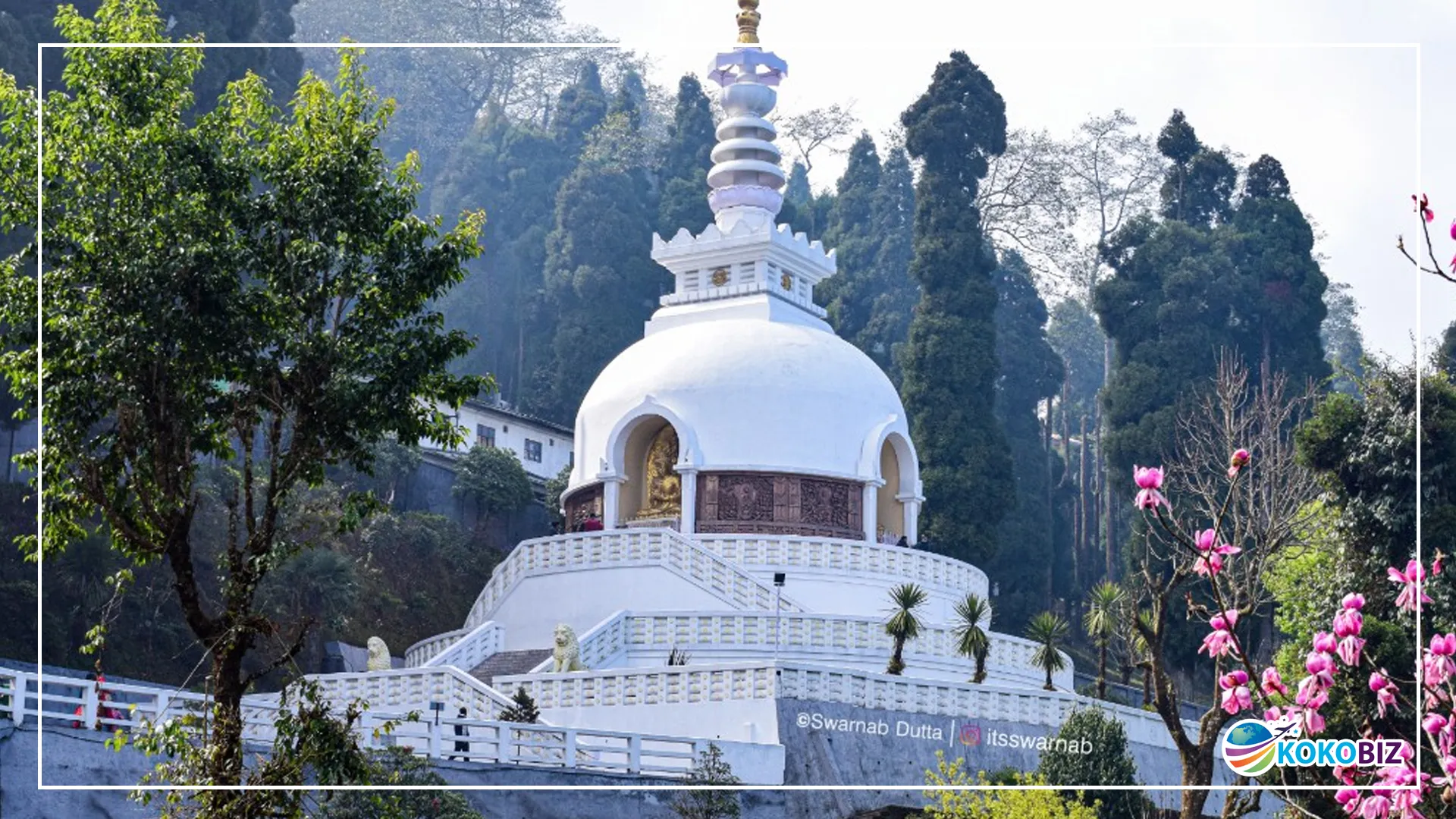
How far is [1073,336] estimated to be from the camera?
237ft

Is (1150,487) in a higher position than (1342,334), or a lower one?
lower

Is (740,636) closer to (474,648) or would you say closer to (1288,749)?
(474,648)

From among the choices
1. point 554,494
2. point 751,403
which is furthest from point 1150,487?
point 554,494

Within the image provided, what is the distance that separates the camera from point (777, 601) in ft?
124

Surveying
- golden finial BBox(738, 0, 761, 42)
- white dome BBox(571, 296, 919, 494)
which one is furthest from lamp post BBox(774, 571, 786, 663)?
golden finial BBox(738, 0, 761, 42)

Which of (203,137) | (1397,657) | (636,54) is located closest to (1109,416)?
(1397,657)

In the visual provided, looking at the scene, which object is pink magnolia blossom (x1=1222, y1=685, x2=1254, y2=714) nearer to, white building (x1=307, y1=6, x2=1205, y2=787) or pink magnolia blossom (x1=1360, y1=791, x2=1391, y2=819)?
pink magnolia blossom (x1=1360, y1=791, x2=1391, y2=819)

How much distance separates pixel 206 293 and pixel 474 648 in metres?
18.7

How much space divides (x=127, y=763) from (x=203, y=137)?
327 inches

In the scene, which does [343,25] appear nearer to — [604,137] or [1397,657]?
[604,137]

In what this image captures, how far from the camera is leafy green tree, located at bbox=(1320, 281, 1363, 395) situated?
6056cm

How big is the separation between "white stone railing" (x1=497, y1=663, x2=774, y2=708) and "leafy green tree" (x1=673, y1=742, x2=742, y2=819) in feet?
10.2

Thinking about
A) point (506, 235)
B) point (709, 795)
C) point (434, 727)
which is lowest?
point (709, 795)

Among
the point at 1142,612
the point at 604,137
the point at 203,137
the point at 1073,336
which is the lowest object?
the point at 1142,612
